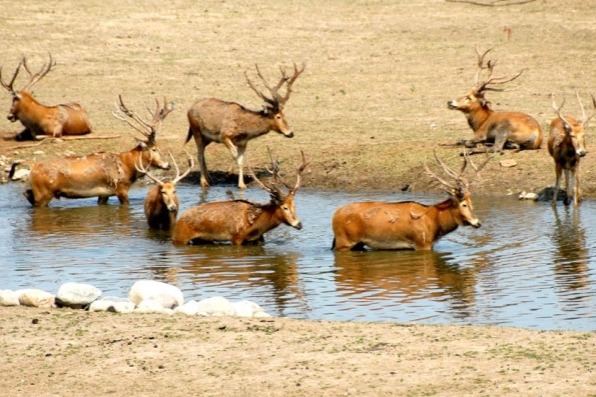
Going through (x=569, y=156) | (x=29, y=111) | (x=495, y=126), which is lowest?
(x=569, y=156)

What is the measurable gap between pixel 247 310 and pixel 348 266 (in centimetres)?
323

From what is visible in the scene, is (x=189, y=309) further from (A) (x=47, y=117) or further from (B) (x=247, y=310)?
(A) (x=47, y=117)

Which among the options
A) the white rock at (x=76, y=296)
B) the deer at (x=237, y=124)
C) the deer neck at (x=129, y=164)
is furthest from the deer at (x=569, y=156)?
the white rock at (x=76, y=296)

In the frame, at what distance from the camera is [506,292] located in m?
13.1

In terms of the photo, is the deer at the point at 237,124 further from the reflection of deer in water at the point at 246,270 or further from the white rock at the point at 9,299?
the white rock at the point at 9,299

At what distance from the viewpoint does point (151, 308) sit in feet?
38.0

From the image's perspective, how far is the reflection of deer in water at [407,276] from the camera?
1310cm

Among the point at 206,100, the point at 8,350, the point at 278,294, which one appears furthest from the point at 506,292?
the point at 206,100

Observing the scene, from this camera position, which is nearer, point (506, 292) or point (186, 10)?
point (506, 292)

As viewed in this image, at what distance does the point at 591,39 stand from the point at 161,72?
26.7ft

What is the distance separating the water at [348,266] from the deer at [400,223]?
131 mm

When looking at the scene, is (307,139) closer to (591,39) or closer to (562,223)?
(562,223)

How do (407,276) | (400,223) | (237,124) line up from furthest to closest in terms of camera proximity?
(237,124) → (400,223) → (407,276)

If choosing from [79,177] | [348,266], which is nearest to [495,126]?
[79,177]
